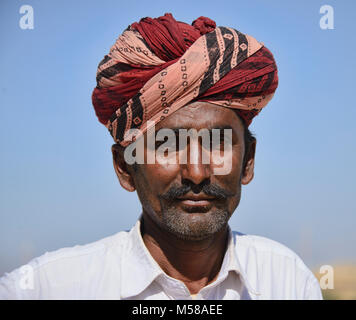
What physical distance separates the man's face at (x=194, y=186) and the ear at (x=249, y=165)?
25 centimetres

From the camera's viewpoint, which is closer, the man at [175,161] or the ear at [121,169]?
the man at [175,161]

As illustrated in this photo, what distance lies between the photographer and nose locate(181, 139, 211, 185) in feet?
8.39

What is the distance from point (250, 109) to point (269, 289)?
115 centimetres

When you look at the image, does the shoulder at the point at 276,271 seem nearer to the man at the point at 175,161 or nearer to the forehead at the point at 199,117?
the man at the point at 175,161

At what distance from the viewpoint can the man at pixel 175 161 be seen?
2660 millimetres

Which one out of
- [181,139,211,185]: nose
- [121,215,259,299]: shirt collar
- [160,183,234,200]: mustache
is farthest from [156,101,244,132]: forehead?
[121,215,259,299]: shirt collar

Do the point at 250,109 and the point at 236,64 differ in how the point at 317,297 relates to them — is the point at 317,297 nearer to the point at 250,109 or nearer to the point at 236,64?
the point at 250,109

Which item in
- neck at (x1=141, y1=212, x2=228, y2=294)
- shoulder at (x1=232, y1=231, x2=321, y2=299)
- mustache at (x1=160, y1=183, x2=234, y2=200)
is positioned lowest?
shoulder at (x1=232, y1=231, x2=321, y2=299)

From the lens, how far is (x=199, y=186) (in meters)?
2.61

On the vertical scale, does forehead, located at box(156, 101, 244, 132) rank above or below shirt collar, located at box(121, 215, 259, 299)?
above

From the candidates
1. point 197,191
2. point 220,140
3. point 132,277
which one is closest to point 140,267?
point 132,277

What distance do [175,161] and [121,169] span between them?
21.1 inches

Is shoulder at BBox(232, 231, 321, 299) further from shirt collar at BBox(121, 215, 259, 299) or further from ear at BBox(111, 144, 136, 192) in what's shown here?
ear at BBox(111, 144, 136, 192)

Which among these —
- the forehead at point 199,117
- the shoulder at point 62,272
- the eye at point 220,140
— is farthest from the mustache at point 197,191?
the shoulder at point 62,272
